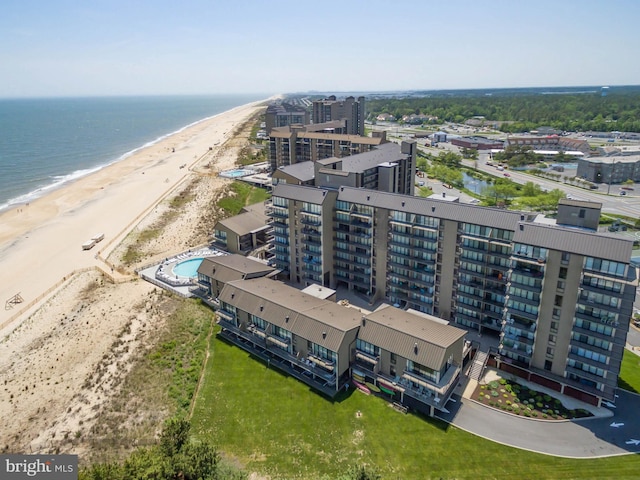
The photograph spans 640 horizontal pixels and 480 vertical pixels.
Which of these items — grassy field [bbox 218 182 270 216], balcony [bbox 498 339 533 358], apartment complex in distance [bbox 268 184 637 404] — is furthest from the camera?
grassy field [bbox 218 182 270 216]

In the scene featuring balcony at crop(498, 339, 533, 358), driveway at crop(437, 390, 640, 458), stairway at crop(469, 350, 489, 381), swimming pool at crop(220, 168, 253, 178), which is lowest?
driveway at crop(437, 390, 640, 458)

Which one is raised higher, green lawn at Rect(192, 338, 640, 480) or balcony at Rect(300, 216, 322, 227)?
balcony at Rect(300, 216, 322, 227)

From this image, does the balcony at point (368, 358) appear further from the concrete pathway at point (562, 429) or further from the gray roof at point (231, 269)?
the gray roof at point (231, 269)

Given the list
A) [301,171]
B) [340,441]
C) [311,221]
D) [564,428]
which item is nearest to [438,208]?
[311,221]

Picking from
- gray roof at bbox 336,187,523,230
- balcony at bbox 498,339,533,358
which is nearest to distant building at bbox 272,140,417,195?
gray roof at bbox 336,187,523,230

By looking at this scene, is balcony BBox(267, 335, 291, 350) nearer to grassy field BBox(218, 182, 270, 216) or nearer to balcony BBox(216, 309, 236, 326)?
balcony BBox(216, 309, 236, 326)

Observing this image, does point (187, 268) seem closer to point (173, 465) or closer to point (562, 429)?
point (173, 465)

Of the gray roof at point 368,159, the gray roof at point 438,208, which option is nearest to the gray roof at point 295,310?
the gray roof at point 438,208
